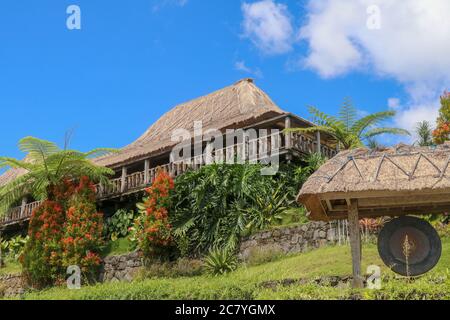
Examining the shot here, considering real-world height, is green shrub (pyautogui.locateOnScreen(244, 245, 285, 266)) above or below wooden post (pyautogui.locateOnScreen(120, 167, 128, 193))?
below

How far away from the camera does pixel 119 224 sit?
25.4 m

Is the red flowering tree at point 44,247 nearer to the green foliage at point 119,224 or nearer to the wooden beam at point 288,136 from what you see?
the green foliage at point 119,224

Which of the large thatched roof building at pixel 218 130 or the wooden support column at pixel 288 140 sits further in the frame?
the large thatched roof building at pixel 218 130

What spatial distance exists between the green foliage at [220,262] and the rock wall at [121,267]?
338 centimetres

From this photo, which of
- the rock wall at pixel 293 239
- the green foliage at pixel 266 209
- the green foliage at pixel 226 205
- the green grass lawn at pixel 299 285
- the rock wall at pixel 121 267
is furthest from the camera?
the rock wall at pixel 121 267

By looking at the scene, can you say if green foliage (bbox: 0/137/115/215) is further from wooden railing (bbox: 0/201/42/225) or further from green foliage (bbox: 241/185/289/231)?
green foliage (bbox: 241/185/289/231)

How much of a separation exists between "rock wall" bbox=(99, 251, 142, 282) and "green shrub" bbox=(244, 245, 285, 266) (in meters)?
4.35

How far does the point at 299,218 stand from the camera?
800 inches

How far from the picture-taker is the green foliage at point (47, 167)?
2427 centimetres

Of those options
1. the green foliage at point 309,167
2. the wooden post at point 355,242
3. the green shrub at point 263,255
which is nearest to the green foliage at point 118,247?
the green shrub at point 263,255

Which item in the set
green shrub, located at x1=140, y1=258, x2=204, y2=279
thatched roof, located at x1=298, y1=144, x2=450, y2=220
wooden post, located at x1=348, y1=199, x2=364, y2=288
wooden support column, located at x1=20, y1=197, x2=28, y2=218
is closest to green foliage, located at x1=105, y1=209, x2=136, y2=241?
green shrub, located at x1=140, y1=258, x2=204, y2=279

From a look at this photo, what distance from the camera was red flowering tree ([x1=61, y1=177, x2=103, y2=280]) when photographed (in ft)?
74.6
